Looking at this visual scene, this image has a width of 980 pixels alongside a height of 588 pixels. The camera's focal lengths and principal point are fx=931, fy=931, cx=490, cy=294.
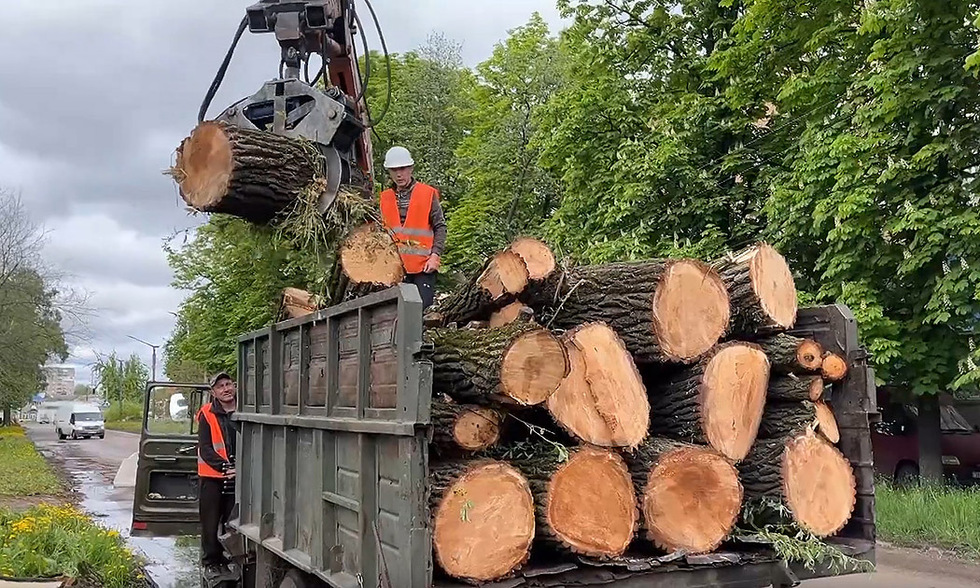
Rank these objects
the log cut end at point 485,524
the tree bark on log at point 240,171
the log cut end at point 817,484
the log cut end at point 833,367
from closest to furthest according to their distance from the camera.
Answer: the log cut end at point 485,524, the log cut end at point 817,484, the log cut end at point 833,367, the tree bark on log at point 240,171

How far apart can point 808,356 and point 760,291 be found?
0.42 m

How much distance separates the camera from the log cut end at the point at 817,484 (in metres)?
4.66

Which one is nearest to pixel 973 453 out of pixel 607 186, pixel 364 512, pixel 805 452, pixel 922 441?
pixel 922 441

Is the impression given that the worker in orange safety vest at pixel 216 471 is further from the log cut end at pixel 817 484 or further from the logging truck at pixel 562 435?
the log cut end at pixel 817 484

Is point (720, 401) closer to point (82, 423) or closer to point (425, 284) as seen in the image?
point (425, 284)

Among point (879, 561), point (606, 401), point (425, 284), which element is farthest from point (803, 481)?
point (879, 561)

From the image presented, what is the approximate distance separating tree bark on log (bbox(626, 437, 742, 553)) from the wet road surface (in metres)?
5.82

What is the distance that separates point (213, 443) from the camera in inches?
275

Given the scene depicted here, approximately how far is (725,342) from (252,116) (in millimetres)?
3545

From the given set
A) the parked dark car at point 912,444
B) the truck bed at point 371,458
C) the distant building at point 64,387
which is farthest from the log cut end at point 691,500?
the distant building at point 64,387

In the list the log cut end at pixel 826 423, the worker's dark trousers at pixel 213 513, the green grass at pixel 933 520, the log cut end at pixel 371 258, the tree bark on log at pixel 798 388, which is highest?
the log cut end at pixel 371 258

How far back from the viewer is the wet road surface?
31.6ft

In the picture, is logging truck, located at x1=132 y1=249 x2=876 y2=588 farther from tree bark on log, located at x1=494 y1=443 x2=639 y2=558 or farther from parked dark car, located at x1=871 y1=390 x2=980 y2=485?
parked dark car, located at x1=871 y1=390 x2=980 y2=485

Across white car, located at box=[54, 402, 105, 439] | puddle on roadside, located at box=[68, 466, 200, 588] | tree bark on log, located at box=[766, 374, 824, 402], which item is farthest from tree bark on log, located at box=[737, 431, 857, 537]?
white car, located at box=[54, 402, 105, 439]
